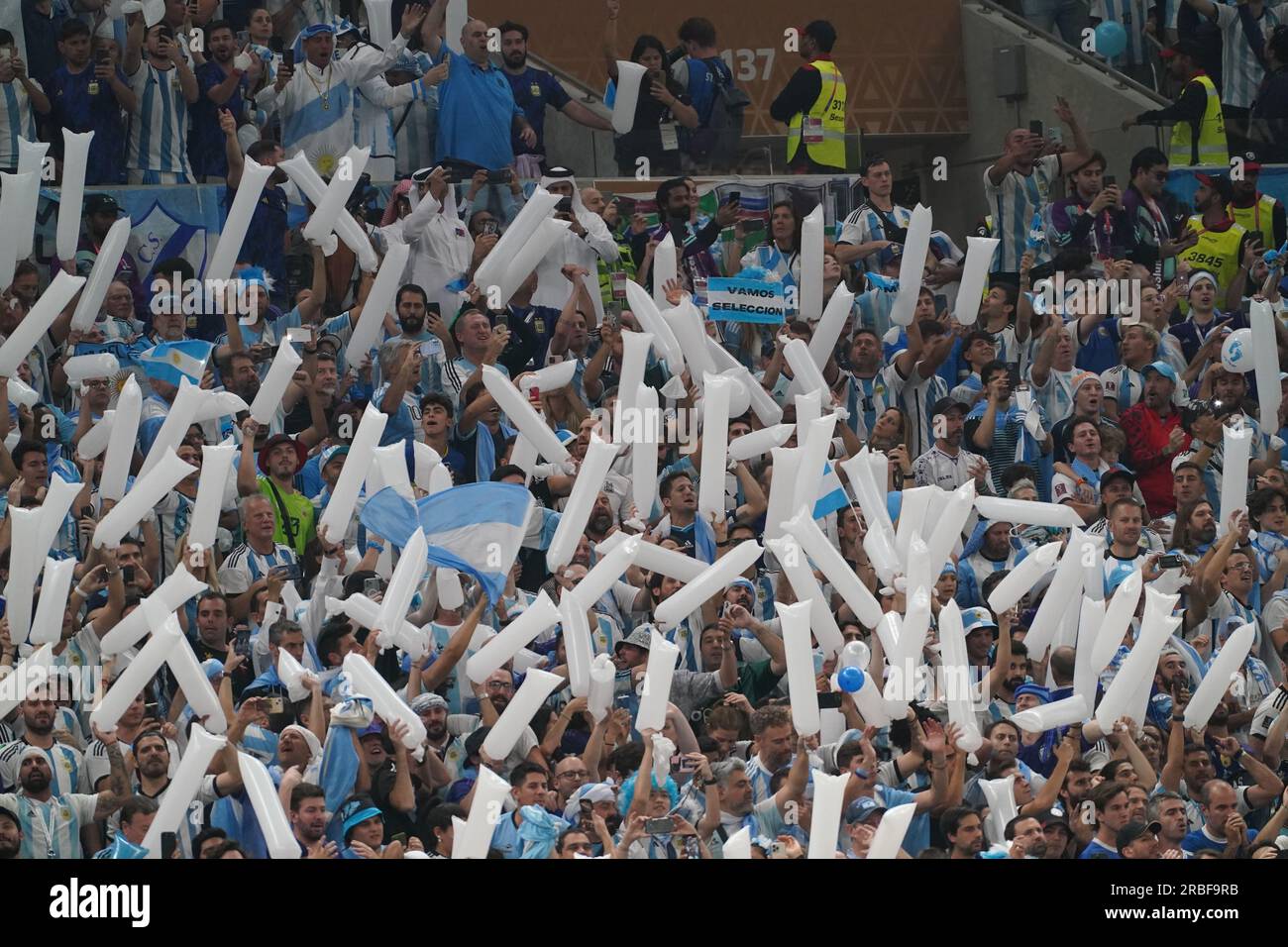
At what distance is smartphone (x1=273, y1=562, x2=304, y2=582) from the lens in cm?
1339

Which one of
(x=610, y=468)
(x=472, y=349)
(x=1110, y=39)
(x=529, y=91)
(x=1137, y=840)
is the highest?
(x=1110, y=39)

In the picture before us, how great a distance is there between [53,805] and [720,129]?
238 inches

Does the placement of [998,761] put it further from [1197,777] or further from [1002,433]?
[1002,433]

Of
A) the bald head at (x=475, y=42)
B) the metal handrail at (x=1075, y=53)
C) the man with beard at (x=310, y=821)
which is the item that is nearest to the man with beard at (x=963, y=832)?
the man with beard at (x=310, y=821)

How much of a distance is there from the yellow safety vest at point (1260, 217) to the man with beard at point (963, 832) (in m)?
5.86

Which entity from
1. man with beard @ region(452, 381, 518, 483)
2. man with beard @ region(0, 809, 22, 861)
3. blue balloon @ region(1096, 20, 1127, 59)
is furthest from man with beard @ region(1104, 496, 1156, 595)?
blue balloon @ region(1096, 20, 1127, 59)

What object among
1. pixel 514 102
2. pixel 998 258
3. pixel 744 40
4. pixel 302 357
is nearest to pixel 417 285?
pixel 302 357

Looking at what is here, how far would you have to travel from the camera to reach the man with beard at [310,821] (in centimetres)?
1166

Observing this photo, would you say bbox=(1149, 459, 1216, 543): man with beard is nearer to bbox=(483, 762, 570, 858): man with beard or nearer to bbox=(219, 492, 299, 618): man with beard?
bbox=(483, 762, 570, 858): man with beard

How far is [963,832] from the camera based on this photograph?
12.1 metres

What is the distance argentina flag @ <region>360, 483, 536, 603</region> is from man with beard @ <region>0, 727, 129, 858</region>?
1710 millimetres

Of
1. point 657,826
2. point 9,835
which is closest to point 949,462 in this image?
point 657,826

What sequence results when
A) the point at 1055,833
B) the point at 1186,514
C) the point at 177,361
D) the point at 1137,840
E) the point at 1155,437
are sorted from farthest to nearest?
the point at 1155,437 → the point at 1186,514 → the point at 177,361 → the point at 1055,833 → the point at 1137,840
